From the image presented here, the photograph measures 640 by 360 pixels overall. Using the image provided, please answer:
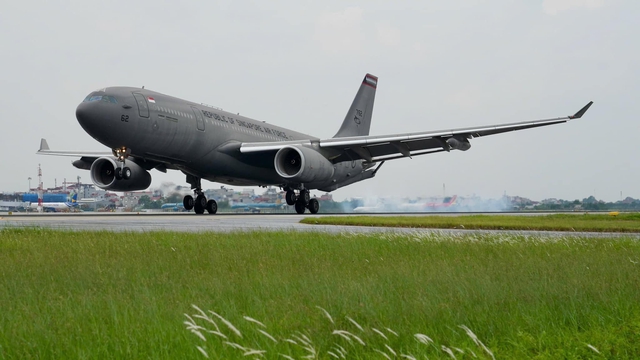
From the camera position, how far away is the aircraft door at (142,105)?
2527cm

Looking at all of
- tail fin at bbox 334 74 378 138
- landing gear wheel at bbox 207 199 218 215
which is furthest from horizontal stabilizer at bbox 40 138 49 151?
tail fin at bbox 334 74 378 138

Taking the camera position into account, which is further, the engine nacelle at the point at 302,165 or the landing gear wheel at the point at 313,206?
the landing gear wheel at the point at 313,206

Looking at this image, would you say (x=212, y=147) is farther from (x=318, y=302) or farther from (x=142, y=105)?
(x=318, y=302)

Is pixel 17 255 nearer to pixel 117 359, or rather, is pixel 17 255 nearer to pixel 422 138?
pixel 117 359

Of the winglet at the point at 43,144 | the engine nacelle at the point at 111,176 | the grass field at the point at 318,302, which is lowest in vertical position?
the grass field at the point at 318,302

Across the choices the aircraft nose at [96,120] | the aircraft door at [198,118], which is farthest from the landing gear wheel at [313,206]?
the aircraft nose at [96,120]

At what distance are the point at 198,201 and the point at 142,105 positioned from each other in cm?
771

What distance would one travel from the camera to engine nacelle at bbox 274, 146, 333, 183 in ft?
93.8

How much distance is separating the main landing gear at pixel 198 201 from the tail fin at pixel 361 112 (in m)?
9.12

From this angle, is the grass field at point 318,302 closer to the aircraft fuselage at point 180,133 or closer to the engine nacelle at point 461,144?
the aircraft fuselage at point 180,133

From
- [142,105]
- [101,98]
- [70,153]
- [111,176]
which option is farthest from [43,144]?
[101,98]

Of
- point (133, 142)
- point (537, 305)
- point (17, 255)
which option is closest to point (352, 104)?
point (133, 142)

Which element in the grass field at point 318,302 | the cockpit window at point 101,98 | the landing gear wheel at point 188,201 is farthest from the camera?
the landing gear wheel at point 188,201

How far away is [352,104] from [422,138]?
433 inches
